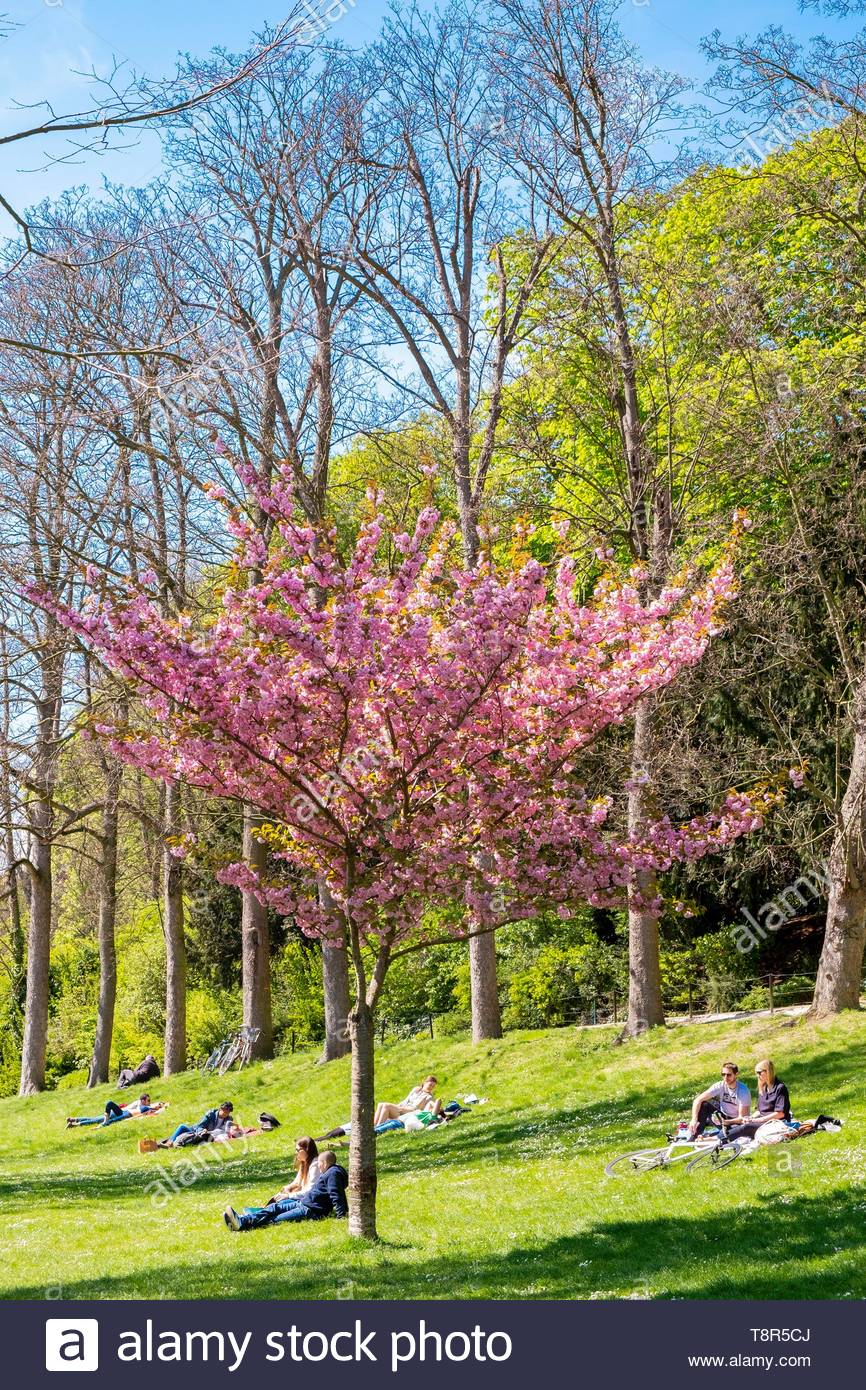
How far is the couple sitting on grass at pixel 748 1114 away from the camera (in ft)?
36.7

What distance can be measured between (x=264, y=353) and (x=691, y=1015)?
13.4 meters

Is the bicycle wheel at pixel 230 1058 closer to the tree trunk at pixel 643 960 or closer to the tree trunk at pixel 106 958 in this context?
the tree trunk at pixel 106 958

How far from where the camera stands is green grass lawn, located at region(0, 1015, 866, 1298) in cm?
809

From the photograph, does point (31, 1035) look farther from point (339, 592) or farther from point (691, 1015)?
point (339, 592)

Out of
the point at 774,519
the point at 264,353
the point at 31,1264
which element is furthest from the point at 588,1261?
the point at 774,519

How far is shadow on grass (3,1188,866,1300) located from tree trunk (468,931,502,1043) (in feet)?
32.7

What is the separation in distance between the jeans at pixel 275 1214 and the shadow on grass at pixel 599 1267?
43.3 inches

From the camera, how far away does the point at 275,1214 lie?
10914mm

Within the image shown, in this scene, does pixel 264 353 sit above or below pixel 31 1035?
above

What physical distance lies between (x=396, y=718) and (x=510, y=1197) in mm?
4493

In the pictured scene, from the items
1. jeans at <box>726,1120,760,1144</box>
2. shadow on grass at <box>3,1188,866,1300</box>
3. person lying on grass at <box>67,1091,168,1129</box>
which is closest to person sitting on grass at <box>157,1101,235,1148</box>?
person lying on grass at <box>67,1091,168,1129</box>

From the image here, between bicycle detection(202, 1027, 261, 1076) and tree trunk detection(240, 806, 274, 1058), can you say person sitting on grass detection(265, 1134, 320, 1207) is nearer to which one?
tree trunk detection(240, 806, 274, 1058)

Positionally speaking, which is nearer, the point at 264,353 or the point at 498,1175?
the point at 498,1175

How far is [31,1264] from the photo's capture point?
10.1 m
